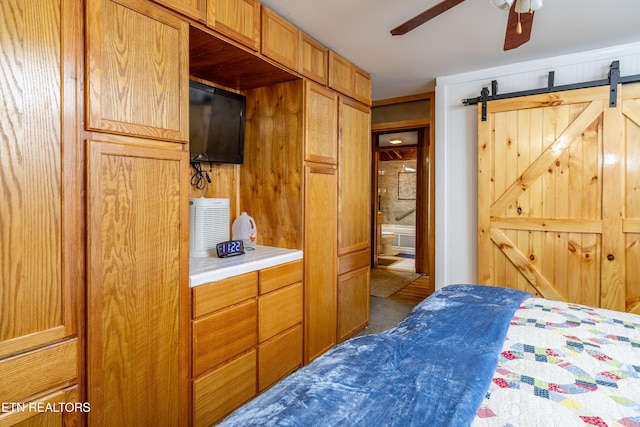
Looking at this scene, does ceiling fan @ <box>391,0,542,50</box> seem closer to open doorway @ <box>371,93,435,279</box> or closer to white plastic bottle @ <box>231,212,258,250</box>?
white plastic bottle @ <box>231,212,258,250</box>

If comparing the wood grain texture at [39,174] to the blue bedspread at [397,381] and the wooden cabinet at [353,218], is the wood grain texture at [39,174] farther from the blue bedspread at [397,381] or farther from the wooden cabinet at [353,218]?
the wooden cabinet at [353,218]

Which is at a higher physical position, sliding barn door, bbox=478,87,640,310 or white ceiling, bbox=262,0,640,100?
white ceiling, bbox=262,0,640,100

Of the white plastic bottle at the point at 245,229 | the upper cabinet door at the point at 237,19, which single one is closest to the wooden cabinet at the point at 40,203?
the upper cabinet door at the point at 237,19

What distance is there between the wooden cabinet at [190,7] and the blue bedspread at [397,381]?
64.3 inches

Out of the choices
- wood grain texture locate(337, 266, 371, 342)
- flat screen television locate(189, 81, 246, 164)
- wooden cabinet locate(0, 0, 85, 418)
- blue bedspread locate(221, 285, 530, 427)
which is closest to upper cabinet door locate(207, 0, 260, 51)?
flat screen television locate(189, 81, 246, 164)

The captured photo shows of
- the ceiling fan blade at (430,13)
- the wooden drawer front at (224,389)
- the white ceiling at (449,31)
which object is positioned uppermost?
the white ceiling at (449,31)

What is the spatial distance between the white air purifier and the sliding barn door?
2.38 metres

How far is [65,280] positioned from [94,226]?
0.21 m

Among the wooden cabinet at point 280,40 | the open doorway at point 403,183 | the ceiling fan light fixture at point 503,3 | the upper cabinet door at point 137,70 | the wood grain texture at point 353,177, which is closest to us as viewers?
the upper cabinet door at point 137,70

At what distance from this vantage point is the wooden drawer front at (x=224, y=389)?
1739mm

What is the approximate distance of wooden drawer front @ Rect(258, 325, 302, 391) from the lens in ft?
7.06

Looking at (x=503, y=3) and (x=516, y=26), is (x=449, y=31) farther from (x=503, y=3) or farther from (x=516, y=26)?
(x=503, y=3)

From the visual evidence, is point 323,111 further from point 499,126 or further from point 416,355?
point 416,355

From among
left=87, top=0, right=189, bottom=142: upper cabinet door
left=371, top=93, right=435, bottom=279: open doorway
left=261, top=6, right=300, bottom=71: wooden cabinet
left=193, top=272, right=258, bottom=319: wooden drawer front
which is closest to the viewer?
left=87, top=0, right=189, bottom=142: upper cabinet door
